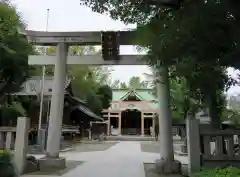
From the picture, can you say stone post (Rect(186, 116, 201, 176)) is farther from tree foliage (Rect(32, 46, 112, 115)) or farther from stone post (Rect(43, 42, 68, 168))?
tree foliage (Rect(32, 46, 112, 115))

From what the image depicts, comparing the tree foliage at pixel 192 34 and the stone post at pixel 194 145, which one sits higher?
the tree foliage at pixel 192 34

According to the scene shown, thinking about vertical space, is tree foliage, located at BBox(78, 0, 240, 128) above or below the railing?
above

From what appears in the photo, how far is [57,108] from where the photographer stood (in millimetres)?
11055

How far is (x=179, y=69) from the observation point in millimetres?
6316

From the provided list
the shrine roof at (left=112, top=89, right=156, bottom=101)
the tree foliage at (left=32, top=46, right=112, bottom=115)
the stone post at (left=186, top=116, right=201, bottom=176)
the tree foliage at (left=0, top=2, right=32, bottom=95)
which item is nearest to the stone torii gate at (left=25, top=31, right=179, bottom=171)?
the tree foliage at (left=0, top=2, right=32, bottom=95)

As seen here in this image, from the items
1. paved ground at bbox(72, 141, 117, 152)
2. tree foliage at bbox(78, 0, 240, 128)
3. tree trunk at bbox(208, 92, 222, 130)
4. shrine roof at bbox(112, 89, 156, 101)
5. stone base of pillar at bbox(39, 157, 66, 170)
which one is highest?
shrine roof at bbox(112, 89, 156, 101)

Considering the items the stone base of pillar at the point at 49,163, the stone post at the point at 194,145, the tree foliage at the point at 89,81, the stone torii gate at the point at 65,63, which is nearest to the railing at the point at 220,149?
the stone post at the point at 194,145

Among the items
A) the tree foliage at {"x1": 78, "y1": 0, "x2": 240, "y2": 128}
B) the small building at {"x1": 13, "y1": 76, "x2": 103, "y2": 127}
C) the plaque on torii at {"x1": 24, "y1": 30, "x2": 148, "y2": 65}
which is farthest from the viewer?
the small building at {"x1": 13, "y1": 76, "x2": 103, "y2": 127}

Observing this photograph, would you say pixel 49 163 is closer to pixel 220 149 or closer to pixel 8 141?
pixel 8 141

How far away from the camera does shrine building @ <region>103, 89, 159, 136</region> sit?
131ft

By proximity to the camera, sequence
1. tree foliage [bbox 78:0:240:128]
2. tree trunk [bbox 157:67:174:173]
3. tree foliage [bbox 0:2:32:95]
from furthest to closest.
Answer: tree trunk [bbox 157:67:174:173] → tree foliage [bbox 0:2:32:95] → tree foliage [bbox 78:0:240:128]

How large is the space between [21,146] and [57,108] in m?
2.24

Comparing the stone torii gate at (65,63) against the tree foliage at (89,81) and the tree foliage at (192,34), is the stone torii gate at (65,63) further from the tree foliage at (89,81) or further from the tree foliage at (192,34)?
the tree foliage at (89,81)

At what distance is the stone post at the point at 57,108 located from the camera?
10.7m
